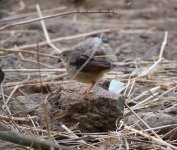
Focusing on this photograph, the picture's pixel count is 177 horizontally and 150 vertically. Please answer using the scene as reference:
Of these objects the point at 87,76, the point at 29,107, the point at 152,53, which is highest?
the point at 87,76

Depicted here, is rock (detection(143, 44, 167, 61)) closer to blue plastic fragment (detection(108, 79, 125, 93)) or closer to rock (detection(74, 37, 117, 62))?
rock (detection(74, 37, 117, 62))

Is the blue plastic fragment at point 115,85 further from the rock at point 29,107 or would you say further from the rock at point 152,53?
the rock at point 152,53

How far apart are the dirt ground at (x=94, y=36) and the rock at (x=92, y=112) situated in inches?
10.1

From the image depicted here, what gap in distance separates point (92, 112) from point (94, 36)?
381 cm

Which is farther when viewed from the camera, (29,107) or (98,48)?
(98,48)

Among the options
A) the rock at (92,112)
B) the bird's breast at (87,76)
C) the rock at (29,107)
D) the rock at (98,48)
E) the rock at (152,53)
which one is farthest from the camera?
the rock at (152,53)

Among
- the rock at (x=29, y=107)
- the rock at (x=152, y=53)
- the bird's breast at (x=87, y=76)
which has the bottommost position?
the rock at (x=152, y=53)

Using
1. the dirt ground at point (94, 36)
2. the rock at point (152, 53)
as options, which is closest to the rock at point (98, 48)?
the dirt ground at point (94, 36)

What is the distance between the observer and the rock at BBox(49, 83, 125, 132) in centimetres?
457

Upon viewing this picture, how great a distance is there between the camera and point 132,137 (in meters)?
4.42

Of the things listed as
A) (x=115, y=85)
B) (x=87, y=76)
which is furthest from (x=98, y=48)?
(x=87, y=76)

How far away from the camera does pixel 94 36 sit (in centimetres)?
832

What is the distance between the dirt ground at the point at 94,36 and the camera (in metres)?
5.43

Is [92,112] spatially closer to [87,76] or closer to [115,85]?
[87,76]
